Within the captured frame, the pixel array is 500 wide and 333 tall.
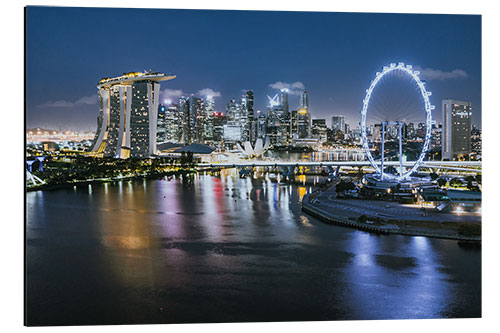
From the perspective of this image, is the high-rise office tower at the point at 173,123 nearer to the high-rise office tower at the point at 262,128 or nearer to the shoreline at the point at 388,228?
the high-rise office tower at the point at 262,128

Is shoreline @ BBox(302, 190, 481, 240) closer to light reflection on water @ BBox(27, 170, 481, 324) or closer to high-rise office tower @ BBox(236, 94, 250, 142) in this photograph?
light reflection on water @ BBox(27, 170, 481, 324)

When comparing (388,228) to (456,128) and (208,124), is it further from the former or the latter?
(208,124)

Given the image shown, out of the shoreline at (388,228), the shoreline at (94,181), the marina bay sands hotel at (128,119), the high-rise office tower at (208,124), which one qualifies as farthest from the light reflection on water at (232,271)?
the high-rise office tower at (208,124)

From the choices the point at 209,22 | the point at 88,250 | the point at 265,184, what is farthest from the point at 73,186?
the point at 209,22

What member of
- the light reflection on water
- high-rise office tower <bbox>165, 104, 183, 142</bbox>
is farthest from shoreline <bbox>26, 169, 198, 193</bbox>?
high-rise office tower <bbox>165, 104, 183, 142</bbox>

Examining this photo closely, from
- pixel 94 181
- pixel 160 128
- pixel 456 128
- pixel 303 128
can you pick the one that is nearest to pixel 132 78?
pixel 94 181
